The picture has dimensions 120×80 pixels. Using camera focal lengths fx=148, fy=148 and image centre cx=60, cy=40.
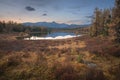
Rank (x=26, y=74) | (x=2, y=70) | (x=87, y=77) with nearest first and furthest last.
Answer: (x=87, y=77), (x=26, y=74), (x=2, y=70)

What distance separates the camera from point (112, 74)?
1120 centimetres

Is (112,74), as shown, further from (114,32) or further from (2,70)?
(114,32)

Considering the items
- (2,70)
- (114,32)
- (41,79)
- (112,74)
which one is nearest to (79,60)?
(112,74)

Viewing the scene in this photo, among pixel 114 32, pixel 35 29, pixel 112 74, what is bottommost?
pixel 112 74

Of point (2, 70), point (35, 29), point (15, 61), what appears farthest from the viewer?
point (35, 29)

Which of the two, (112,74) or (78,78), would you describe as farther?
(112,74)

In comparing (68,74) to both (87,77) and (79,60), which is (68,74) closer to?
(87,77)

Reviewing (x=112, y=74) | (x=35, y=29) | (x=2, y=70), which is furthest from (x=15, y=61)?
(x=35, y=29)

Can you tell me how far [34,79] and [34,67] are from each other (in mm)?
2072

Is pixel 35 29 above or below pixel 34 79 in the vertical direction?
above

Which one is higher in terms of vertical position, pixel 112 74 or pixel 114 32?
pixel 114 32

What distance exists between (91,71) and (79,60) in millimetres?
3913

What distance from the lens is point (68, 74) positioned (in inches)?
403

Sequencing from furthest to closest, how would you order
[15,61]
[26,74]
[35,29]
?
1. [35,29]
2. [15,61]
3. [26,74]
